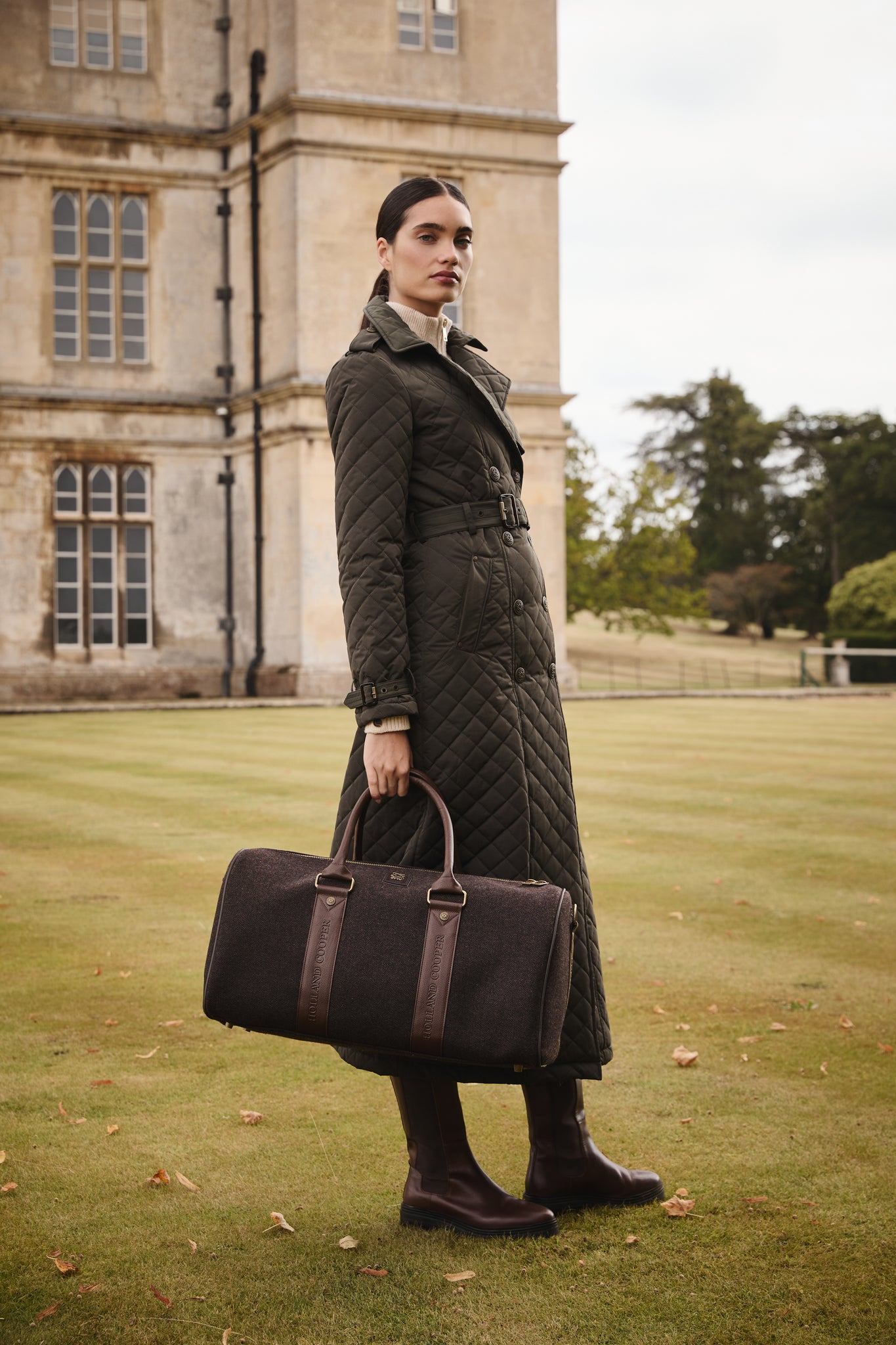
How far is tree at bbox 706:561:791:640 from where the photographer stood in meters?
Answer: 58.7

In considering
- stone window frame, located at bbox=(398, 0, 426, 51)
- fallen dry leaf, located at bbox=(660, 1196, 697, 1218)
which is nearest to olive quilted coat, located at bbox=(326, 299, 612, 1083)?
fallen dry leaf, located at bbox=(660, 1196, 697, 1218)

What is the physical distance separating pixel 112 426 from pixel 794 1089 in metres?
21.5

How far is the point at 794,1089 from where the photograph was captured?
3699 millimetres

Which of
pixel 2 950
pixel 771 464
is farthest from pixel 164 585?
pixel 771 464

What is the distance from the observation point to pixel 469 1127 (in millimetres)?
3504

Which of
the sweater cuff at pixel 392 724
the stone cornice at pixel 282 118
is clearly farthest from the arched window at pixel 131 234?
the sweater cuff at pixel 392 724

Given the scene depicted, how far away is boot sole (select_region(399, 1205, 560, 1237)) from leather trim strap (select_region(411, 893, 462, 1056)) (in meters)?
0.49

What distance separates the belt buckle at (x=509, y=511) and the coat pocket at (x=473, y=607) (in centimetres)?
13

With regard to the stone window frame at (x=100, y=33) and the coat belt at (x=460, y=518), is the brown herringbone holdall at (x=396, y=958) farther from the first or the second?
the stone window frame at (x=100, y=33)

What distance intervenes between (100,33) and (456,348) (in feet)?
75.5

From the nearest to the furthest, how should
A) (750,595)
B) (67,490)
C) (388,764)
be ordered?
(388,764), (67,490), (750,595)

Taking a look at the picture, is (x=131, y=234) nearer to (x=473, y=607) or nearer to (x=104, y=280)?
(x=104, y=280)

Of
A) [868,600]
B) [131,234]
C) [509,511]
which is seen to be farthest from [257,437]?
[868,600]

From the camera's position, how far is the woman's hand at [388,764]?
9.32 ft
